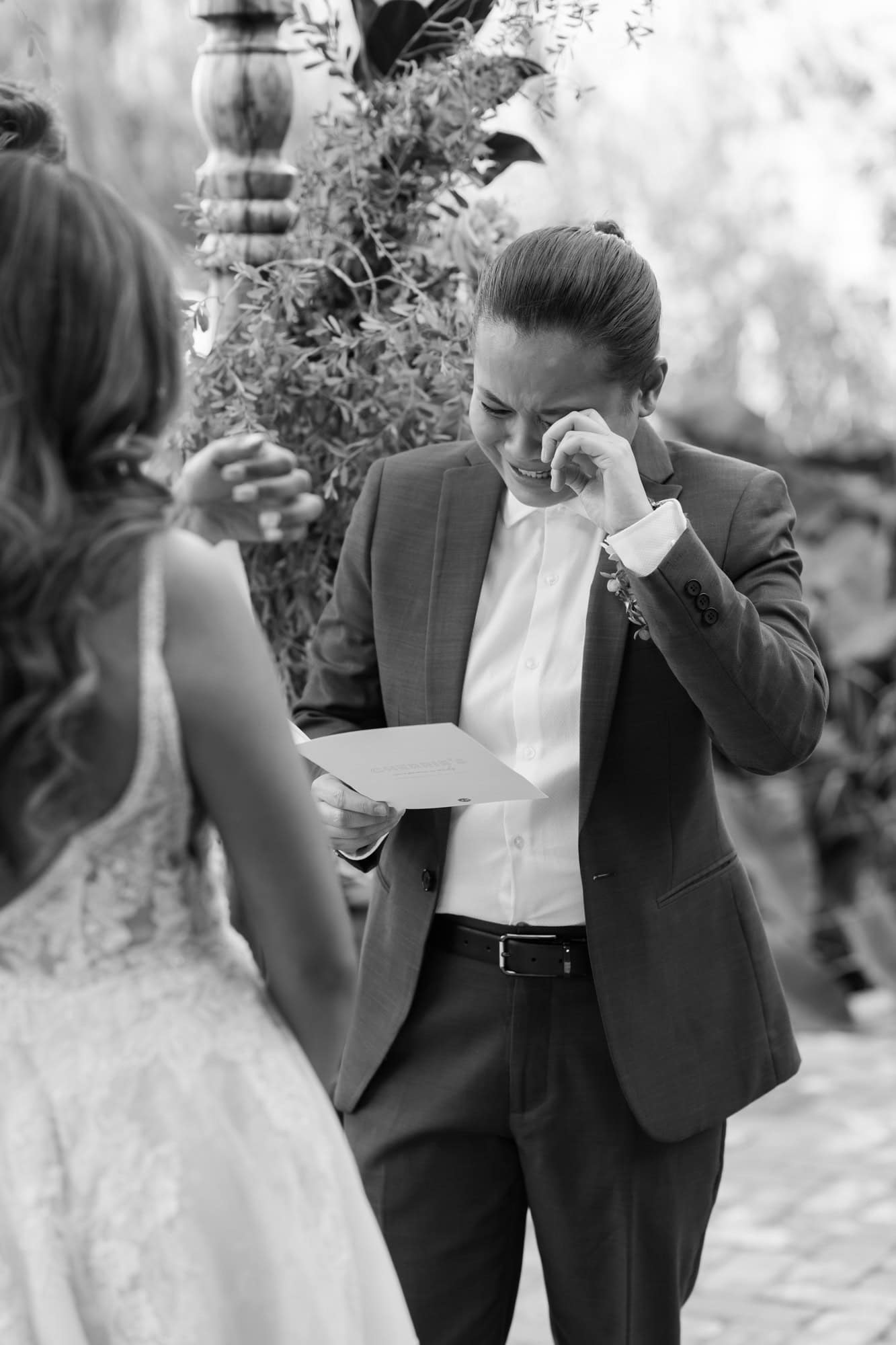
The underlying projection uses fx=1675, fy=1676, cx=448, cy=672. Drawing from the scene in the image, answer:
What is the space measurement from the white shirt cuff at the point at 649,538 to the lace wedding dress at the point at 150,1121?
2.48 ft

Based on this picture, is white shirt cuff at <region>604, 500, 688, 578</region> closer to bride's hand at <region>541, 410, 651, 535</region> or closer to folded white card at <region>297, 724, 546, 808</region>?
bride's hand at <region>541, 410, 651, 535</region>

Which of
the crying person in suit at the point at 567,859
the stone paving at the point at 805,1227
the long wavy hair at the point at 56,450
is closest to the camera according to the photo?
the long wavy hair at the point at 56,450

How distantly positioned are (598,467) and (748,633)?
27cm

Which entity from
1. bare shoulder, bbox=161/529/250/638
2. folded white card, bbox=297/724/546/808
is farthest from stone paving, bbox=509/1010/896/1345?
bare shoulder, bbox=161/529/250/638

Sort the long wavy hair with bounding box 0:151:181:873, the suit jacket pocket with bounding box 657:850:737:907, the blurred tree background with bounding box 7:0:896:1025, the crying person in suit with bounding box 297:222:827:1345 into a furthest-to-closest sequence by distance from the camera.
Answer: the blurred tree background with bounding box 7:0:896:1025 < the suit jacket pocket with bounding box 657:850:737:907 < the crying person in suit with bounding box 297:222:827:1345 < the long wavy hair with bounding box 0:151:181:873

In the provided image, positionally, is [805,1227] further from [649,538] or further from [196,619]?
[196,619]

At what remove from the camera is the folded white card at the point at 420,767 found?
1.99 metres

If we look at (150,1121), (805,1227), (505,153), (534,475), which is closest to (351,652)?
(534,475)

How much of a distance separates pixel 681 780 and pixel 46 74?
1663 mm

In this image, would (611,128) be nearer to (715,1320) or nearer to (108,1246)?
(715,1320)

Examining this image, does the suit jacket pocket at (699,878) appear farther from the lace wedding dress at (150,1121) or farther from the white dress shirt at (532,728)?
the lace wedding dress at (150,1121)

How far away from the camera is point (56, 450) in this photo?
137 centimetres

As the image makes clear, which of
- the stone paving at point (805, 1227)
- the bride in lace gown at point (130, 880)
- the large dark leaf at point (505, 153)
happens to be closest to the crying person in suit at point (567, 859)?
the large dark leaf at point (505, 153)

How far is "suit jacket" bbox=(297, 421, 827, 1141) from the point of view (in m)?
2.08
